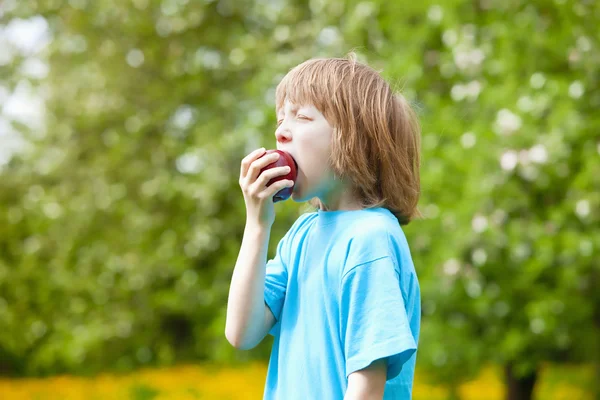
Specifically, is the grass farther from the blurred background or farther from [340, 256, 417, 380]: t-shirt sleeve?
[340, 256, 417, 380]: t-shirt sleeve

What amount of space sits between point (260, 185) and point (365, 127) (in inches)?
9.4

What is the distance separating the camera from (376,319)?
1357mm

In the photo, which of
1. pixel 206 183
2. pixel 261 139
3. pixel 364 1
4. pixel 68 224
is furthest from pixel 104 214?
pixel 364 1

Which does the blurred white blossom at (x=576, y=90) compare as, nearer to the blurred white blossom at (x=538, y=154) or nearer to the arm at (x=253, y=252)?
the blurred white blossom at (x=538, y=154)

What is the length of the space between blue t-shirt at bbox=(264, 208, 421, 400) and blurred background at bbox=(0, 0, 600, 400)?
102 inches

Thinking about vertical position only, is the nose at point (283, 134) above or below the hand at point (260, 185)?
above

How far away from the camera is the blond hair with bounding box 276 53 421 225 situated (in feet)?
4.96

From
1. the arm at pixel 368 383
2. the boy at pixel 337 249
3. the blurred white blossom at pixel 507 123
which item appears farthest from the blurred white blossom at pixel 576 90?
the arm at pixel 368 383

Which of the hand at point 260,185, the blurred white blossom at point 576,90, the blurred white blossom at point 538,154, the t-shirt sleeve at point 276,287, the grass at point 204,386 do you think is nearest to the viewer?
the hand at point 260,185

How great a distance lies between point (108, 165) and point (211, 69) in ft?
4.22

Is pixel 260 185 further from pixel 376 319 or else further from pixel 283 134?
pixel 376 319

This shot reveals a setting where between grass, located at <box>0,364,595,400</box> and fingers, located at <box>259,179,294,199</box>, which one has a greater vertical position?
fingers, located at <box>259,179,294,199</box>

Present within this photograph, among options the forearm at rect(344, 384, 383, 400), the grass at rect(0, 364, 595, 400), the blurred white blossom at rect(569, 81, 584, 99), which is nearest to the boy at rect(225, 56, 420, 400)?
the forearm at rect(344, 384, 383, 400)

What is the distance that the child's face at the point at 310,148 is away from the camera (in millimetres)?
1510
